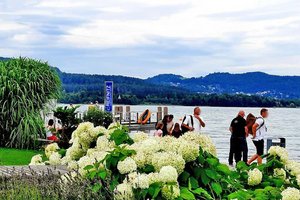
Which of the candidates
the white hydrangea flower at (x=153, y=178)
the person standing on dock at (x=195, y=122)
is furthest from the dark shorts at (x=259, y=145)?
the white hydrangea flower at (x=153, y=178)

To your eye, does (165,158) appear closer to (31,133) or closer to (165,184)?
(165,184)

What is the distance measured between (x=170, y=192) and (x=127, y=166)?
0.48m

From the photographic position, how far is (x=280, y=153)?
5.59 m

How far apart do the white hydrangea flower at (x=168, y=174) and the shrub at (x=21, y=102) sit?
738 inches

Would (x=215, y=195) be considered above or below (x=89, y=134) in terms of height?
below

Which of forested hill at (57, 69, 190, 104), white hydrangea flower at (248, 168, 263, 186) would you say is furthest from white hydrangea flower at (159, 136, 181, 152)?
forested hill at (57, 69, 190, 104)

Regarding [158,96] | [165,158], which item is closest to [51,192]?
[165,158]

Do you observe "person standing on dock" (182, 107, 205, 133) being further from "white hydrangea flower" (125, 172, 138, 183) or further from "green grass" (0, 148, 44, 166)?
"white hydrangea flower" (125, 172, 138, 183)

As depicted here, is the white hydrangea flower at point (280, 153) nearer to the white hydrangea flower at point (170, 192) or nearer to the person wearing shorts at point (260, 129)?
the white hydrangea flower at point (170, 192)

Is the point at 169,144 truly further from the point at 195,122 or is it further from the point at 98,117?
the point at 98,117

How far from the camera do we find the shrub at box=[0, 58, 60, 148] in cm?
2306

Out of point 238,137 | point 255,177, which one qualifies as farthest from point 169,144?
point 238,137

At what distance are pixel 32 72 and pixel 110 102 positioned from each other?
8.07m

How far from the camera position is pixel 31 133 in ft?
77.0
